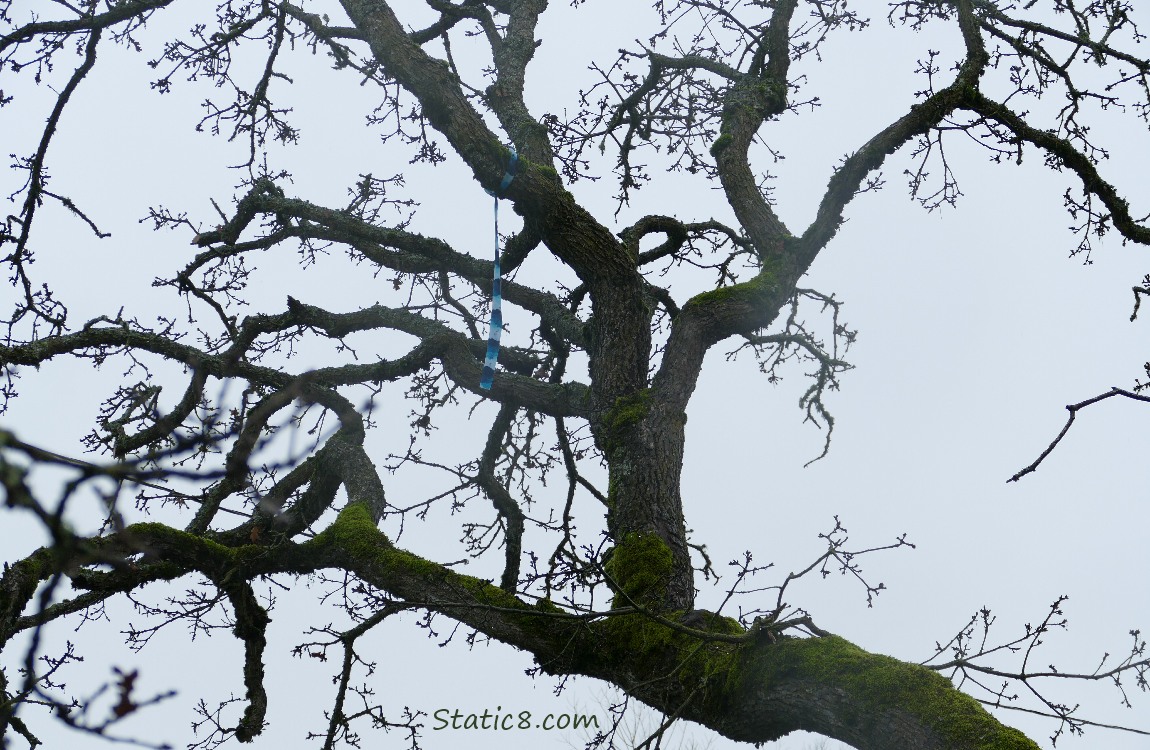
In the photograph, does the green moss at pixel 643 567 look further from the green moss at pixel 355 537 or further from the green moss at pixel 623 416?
the green moss at pixel 355 537

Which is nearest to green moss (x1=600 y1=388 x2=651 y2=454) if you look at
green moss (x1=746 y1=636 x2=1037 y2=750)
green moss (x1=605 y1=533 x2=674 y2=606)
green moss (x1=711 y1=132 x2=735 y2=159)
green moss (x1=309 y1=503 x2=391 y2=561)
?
green moss (x1=605 y1=533 x2=674 y2=606)

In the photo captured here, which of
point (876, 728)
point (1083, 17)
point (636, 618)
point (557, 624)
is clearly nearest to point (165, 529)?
point (557, 624)

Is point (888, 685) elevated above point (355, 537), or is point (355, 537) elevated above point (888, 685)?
point (355, 537)

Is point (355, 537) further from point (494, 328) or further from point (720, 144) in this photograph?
point (720, 144)

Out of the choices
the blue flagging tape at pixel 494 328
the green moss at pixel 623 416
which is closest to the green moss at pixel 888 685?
the green moss at pixel 623 416

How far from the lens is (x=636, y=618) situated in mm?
4117

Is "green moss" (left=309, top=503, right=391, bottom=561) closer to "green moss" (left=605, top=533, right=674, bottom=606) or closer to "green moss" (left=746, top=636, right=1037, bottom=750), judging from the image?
"green moss" (left=605, top=533, right=674, bottom=606)

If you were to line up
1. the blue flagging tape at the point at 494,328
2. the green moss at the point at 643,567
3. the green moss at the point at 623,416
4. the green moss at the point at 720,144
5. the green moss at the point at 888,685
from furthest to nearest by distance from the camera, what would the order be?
the green moss at the point at 720,144 → the blue flagging tape at the point at 494,328 → the green moss at the point at 623,416 → the green moss at the point at 643,567 → the green moss at the point at 888,685

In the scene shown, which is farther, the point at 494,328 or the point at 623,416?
the point at 494,328

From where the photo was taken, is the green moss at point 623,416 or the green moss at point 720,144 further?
the green moss at point 720,144

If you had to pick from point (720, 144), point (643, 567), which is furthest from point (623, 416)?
point (720, 144)

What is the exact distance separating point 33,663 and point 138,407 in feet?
14.1

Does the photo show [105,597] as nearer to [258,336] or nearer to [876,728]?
[258,336]

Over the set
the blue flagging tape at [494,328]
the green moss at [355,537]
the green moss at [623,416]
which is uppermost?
the blue flagging tape at [494,328]
